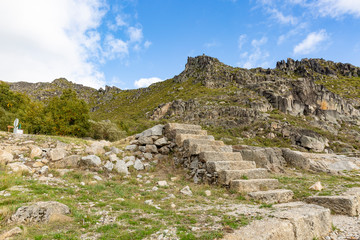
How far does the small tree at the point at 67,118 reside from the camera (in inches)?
735

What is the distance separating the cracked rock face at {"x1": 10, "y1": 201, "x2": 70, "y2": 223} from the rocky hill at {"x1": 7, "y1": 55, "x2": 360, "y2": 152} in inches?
651

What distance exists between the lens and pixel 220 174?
22.7 feet

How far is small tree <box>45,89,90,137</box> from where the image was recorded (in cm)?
1867

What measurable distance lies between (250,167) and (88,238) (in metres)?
6.59

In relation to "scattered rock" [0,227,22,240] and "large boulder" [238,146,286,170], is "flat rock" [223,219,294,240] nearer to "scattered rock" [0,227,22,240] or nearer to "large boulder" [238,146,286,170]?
"scattered rock" [0,227,22,240]

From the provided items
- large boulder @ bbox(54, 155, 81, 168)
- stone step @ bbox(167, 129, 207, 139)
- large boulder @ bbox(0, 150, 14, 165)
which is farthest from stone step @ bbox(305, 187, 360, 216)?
large boulder @ bbox(0, 150, 14, 165)

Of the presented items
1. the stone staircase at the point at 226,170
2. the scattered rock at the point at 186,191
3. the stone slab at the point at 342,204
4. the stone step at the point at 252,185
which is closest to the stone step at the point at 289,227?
the stone slab at the point at 342,204

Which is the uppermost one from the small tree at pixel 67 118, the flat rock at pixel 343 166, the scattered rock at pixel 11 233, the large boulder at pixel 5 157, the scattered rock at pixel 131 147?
the small tree at pixel 67 118

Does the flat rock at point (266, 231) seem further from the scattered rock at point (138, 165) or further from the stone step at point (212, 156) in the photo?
the scattered rock at point (138, 165)

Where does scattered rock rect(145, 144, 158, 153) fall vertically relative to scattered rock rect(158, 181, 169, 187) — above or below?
above

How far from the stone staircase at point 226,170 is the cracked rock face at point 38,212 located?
15.7 feet

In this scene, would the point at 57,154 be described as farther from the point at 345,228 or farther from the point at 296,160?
the point at 296,160

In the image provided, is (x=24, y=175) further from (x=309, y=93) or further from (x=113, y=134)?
(x=309, y=93)

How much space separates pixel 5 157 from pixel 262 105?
174 ft
